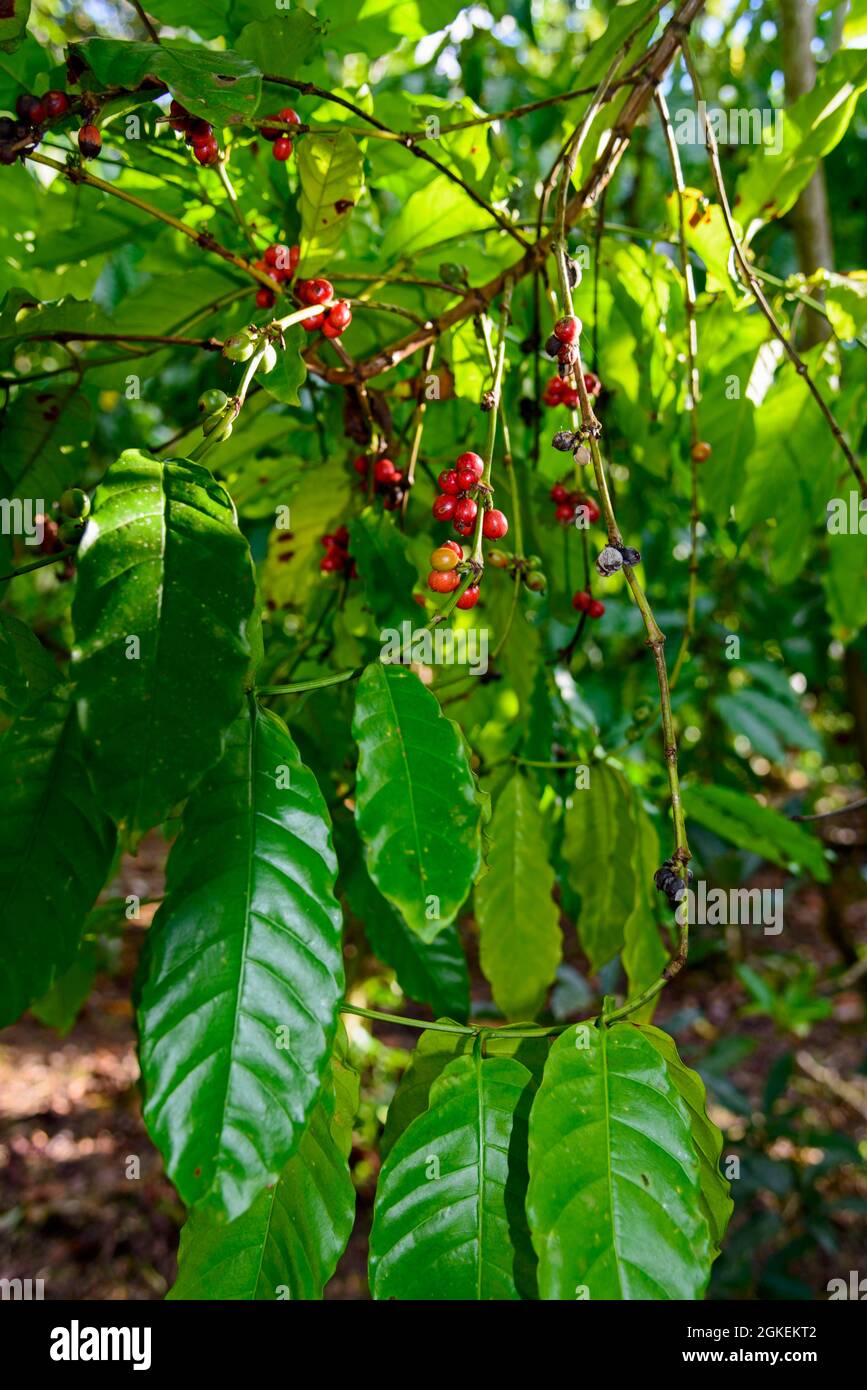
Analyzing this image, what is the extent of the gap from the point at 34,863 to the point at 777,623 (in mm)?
2035

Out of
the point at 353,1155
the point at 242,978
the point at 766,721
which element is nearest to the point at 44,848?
the point at 242,978

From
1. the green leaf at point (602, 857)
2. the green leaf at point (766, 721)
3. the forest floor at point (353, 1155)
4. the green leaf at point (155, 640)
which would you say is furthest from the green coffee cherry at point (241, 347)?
the forest floor at point (353, 1155)

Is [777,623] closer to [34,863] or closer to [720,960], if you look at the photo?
[34,863]

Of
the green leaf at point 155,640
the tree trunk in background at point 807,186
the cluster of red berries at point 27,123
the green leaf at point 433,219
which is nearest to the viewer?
the green leaf at point 155,640

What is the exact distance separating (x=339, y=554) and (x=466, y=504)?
0.42 meters

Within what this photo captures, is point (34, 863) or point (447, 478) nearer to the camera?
point (34, 863)

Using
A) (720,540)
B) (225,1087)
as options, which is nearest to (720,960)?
(720,540)

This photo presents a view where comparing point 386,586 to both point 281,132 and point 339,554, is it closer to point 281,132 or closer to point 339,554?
point 339,554

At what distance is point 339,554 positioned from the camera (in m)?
1.17

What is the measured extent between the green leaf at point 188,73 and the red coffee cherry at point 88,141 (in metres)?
0.03

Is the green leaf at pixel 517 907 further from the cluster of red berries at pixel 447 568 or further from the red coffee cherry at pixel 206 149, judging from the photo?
the red coffee cherry at pixel 206 149

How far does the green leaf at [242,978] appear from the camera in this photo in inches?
21.0

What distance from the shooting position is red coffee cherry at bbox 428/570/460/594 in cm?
72
